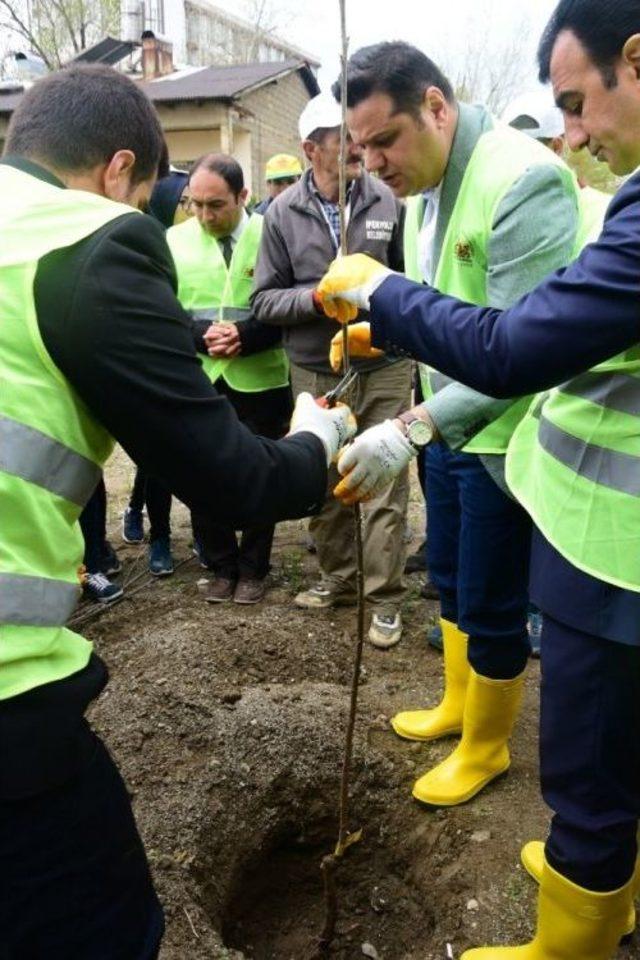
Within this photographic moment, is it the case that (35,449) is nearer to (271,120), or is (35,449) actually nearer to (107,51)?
(271,120)

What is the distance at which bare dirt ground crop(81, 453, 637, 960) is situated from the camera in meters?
2.23

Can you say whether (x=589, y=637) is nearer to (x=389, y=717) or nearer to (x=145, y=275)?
(x=145, y=275)

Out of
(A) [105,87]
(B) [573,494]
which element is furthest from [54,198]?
(B) [573,494]

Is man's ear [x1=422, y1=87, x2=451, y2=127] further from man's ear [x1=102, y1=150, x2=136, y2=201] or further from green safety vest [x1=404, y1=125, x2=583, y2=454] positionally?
man's ear [x1=102, y1=150, x2=136, y2=201]

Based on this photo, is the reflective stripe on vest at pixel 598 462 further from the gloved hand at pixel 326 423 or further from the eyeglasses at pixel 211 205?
the eyeglasses at pixel 211 205

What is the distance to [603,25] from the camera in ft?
4.33

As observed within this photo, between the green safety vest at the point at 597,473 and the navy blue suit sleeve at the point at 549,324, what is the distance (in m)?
0.12

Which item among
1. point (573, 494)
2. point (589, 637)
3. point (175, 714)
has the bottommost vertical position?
point (175, 714)

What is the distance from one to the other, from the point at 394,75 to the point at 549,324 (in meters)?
1.09

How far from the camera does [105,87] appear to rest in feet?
4.50

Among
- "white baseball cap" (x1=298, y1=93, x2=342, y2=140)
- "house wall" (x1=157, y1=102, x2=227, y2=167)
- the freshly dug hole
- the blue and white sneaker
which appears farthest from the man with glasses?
"house wall" (x1=157, y1=102, x2=227, y2=167)

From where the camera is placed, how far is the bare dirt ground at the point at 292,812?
2.23 m

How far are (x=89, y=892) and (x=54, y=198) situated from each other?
111 cm

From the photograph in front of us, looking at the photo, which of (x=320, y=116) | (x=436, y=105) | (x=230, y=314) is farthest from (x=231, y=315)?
(x=436, y=105)
